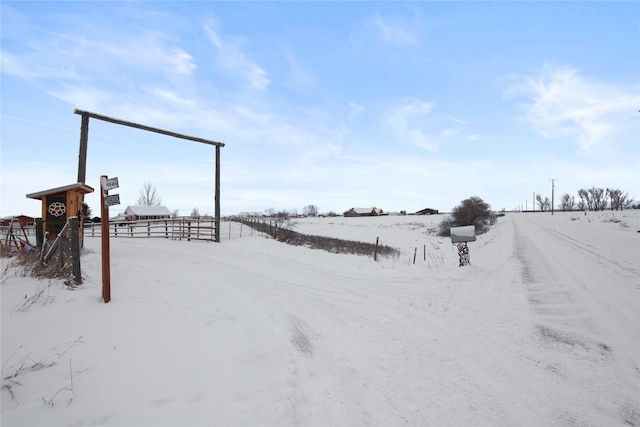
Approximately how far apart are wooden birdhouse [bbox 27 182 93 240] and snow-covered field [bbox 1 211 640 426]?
306 cm

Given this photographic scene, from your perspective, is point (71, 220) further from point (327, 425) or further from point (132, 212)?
point (132, 212)

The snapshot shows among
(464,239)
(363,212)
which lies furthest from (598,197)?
(464,239)

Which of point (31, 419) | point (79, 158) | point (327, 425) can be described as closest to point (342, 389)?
point (327, 425)

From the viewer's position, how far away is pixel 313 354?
438cm

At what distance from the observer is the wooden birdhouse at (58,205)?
390 inches

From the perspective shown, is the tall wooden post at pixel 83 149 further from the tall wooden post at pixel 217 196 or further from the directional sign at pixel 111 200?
the directional sign at pixel 111 200

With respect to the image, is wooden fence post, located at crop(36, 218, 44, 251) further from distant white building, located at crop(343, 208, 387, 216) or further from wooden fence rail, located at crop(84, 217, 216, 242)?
distant white building, located at crop(343, 208, 387, 216)

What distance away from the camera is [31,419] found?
291cm

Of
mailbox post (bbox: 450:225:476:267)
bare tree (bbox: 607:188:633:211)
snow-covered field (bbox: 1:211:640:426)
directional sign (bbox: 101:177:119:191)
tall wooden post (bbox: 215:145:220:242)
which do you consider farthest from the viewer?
bare tree (bbox: 607:188:633:211)

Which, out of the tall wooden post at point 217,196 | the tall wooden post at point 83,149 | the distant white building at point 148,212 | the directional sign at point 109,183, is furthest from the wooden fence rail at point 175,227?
the distant white building at point 148,212

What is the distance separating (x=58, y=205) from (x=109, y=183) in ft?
21.8

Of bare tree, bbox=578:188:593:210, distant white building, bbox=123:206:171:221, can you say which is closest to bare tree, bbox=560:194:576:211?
bare tree, bbox=578:188:593:210

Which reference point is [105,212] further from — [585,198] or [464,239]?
[585,198]

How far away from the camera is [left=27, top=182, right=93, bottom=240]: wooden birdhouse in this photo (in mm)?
9914
